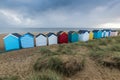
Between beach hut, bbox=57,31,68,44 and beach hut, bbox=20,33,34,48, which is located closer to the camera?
beach hut, bbox=20,33,34,48

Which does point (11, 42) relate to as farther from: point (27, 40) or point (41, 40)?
point (41, 40)

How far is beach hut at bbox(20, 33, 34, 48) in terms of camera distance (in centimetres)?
812

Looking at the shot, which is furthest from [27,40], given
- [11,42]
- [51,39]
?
[51,39]

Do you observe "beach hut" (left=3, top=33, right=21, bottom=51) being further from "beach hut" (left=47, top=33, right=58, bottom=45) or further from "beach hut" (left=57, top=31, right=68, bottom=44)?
"beach hut" (left=57, top=31, right=68, bottom=44)

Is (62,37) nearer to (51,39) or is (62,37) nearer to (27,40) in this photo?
(51,39)

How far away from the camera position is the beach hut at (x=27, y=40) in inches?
320

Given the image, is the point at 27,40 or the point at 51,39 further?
the point at 51,39

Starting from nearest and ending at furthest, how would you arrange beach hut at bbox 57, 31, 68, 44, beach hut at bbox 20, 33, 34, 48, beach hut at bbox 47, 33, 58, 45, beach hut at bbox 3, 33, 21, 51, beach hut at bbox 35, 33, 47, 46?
beach hut at bbox 3, 33, 21, 51 < beach hut at bbox 20, 33, 34, 48 < beach hut at bbox 35, 33, 47, 46 < beach hut at bbox 47, 33, 58, 45 < beach hut at bbox 57, 31, 68, 44

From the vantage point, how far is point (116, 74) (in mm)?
4555

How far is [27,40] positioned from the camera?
835 centimetres

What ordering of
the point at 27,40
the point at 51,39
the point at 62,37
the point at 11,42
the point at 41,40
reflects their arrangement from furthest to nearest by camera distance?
the point at 62,37, the point at 51,39, the point at 41,40, the point at 27,40, the point at 11,42

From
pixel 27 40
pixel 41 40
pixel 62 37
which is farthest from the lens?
pixel 62 37

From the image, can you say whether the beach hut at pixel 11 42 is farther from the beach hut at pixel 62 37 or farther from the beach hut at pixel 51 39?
the beach hut at pixel 62 37

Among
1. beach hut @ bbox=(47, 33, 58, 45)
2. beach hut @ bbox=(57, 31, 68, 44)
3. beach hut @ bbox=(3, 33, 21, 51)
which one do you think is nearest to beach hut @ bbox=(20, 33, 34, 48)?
beach hut @ bbox=(3, 33, 21, 51)
